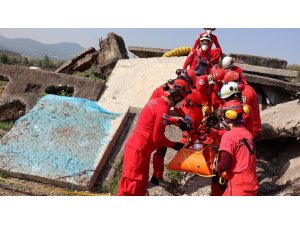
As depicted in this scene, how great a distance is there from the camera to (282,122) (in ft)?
19.0

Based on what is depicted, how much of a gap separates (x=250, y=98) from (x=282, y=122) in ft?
2.46

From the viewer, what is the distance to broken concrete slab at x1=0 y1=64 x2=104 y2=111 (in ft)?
23.9

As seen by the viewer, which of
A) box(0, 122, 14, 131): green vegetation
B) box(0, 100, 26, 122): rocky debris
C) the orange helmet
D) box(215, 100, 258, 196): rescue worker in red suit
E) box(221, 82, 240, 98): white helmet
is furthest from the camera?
box(0, 100, 26, 122): rocky debris

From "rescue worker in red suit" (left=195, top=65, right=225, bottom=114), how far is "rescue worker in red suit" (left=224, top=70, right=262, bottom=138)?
0.75 feet

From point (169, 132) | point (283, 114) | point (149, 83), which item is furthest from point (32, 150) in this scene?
point (283, 114)

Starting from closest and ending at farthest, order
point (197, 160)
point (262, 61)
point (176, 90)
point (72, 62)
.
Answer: point (197, 160) → point (176, 90) → point (262, 61) → point (72, 62)

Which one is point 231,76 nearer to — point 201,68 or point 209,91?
point 209,91

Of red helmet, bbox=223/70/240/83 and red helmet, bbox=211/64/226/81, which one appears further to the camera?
red helmet, bbox=211/64/226/81

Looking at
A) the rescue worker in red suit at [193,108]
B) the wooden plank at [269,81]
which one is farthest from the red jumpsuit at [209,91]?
the wooden plank at [269,81]

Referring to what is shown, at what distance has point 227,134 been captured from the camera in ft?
12.1

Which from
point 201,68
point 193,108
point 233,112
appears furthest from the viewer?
point 201,68

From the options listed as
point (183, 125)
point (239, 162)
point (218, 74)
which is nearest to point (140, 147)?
point (183, 125)

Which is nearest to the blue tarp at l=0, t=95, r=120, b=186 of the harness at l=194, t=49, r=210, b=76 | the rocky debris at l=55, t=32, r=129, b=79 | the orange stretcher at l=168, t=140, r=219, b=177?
the orange stretcher at l=168, t=140, r=219, b=177

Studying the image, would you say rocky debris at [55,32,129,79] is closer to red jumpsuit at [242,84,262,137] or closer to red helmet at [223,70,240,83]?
red helmet at [223,70,240,83]
